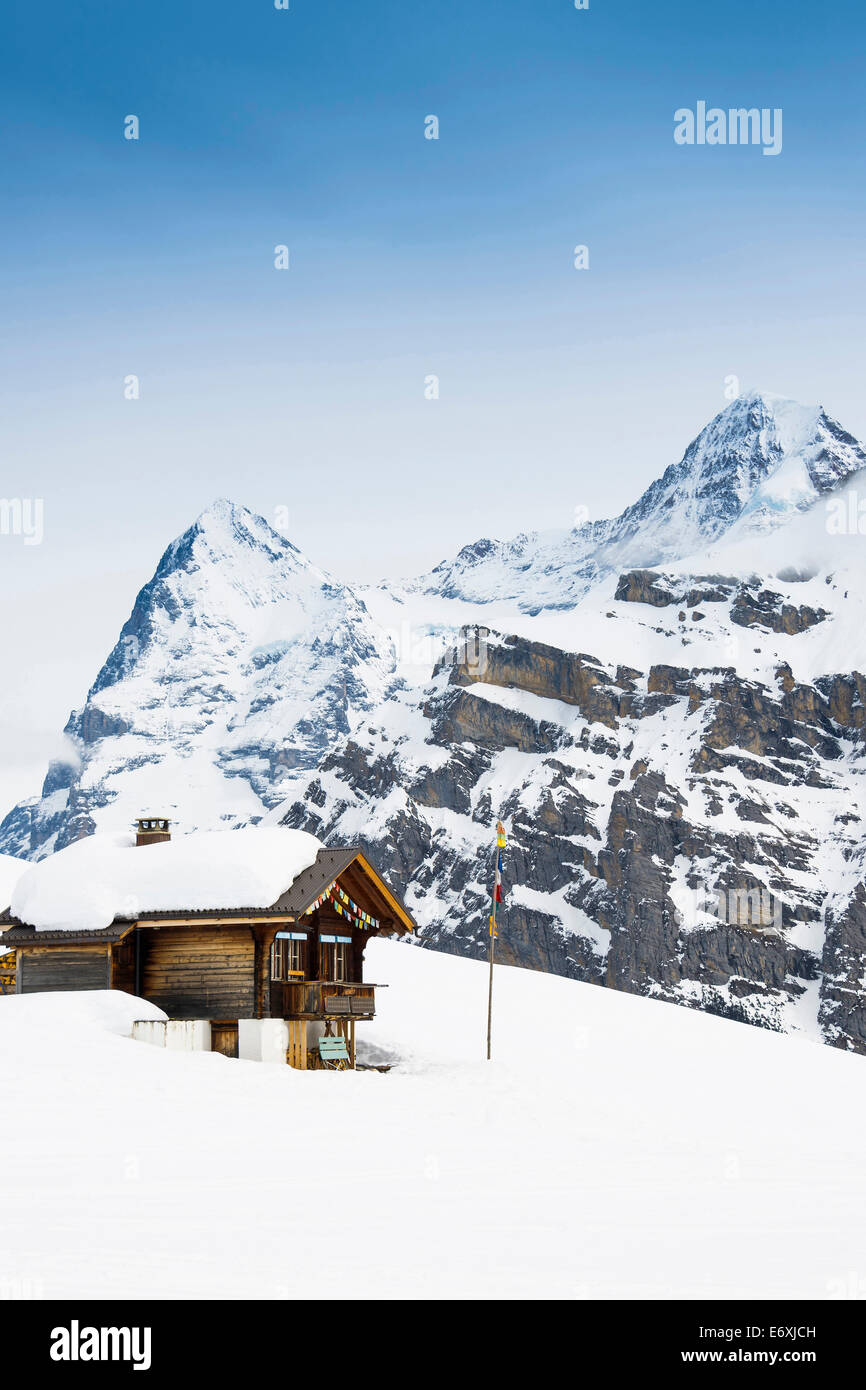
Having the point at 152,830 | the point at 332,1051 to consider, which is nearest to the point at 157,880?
the point at 152,830

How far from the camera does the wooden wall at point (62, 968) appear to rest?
28531 mm

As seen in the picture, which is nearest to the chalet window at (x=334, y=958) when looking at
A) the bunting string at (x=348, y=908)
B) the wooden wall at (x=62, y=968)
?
the bunting string at (x=348, y=908)

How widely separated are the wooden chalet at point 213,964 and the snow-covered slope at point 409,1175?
7.28 feet

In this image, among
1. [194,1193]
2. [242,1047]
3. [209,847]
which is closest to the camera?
[194,1193]

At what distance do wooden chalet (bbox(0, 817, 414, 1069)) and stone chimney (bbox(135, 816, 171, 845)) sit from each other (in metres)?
3.02

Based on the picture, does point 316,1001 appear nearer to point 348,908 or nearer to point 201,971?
point 201,971

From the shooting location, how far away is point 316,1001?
2983 cm

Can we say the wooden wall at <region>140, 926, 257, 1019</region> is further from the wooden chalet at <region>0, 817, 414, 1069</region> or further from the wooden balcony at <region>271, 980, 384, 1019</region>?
the wooden balcony at <region>271, 980, 384, 1019</region>

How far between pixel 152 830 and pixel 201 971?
451 centimetres

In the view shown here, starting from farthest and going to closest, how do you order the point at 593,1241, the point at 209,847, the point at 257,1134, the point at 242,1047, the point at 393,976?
the point at 393,976 → the point at 209,847 → the point at 242,1047 → the point at 257,1134 → the point at 593,1241

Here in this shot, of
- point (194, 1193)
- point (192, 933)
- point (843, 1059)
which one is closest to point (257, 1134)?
point (194, 1193)
